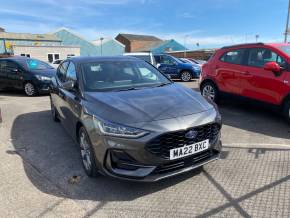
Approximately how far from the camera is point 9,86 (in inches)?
451

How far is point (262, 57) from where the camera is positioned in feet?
20.5

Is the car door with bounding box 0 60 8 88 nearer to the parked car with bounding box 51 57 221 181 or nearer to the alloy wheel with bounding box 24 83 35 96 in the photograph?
the alloy wheel with bounding box 24 83 35 96

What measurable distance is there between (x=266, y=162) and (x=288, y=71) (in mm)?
2388

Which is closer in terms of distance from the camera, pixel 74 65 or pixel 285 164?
pixel 285 164

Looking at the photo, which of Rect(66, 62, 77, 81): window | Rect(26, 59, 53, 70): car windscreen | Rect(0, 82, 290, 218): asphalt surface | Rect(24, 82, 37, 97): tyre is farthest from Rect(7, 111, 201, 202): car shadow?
Rect(26, 59, 53, 70): car windscreen

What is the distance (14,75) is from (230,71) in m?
8.42

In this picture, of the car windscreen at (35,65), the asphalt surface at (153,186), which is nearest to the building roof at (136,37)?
the car windscreen at (35,65)

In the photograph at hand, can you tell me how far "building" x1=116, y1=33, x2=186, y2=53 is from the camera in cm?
6164

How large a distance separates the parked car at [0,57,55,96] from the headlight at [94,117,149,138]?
805cm

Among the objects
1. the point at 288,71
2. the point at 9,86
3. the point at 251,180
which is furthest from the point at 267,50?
the point at 9,86

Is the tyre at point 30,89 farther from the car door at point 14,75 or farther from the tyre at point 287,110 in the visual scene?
the tyre at point 287,110

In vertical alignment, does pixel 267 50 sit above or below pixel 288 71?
above

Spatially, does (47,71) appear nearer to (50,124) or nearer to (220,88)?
(50,124)

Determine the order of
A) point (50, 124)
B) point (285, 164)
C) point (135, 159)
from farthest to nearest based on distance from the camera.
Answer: point (50, 124), point (285, 164), point (135, 159)
